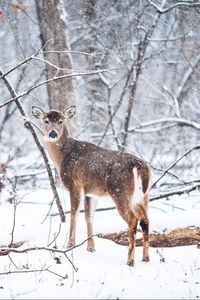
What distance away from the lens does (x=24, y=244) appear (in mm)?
7809

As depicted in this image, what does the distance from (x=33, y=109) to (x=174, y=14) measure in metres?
5.76

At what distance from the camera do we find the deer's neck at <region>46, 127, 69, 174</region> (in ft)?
27.4

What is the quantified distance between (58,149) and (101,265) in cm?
225

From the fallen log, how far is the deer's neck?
4.66 feet

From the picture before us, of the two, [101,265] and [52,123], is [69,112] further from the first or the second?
[101,265]

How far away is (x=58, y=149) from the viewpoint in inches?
332

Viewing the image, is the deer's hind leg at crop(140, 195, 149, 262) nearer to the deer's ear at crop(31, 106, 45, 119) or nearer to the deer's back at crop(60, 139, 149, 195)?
the deer's back at crop(60, 139, 149, 195)

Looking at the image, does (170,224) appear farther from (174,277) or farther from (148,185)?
(174,277)

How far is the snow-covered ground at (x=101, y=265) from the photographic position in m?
5.61

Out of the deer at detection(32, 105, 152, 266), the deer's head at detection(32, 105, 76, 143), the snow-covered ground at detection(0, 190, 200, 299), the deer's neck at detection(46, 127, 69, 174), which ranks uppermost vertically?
the deer's head at detection(32, 105, 76, 143)

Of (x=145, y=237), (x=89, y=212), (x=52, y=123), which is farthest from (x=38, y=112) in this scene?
(x=145, y=237)

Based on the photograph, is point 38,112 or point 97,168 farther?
point 38,112

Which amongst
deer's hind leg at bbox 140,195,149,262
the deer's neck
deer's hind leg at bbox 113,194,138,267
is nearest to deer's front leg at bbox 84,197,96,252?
the deer's neck

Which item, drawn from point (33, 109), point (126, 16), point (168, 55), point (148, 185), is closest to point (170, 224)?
point (148, 185)
